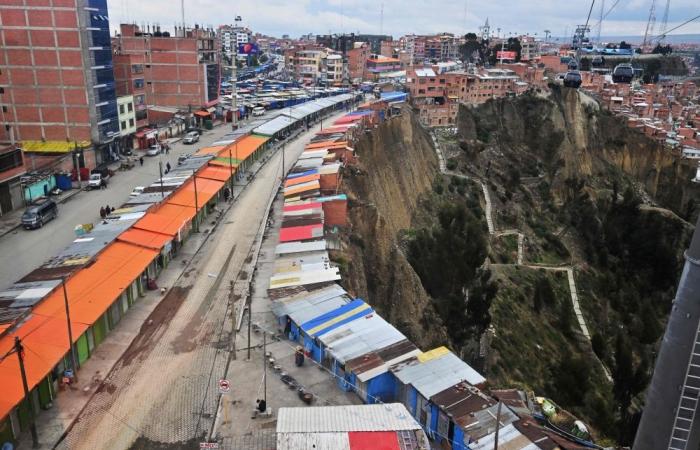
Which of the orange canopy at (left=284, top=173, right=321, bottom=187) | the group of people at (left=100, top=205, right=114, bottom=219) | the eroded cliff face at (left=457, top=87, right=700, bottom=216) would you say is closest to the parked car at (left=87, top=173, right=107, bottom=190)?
the group of people at (left=100, top=205, right=114, bottom=219)

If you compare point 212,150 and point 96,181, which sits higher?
point 212,150

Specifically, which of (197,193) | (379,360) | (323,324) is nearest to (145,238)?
(197,193)

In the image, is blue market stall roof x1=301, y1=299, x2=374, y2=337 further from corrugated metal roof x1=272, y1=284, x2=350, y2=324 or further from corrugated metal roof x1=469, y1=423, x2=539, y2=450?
corrugated metal roof x1=469, y1=423, x2=539, y2=450

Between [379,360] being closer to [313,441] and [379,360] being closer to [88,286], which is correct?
[313,441]

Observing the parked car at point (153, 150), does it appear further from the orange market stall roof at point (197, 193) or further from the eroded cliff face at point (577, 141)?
the eroded cliff face at point (577, 141)

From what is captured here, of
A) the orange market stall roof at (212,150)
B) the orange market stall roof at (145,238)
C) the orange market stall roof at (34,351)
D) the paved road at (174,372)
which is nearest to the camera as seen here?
the orange market stall roof at (34,351)

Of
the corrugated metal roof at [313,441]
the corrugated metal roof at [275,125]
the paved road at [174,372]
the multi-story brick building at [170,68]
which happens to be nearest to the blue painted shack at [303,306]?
the paved road at [174,372]
